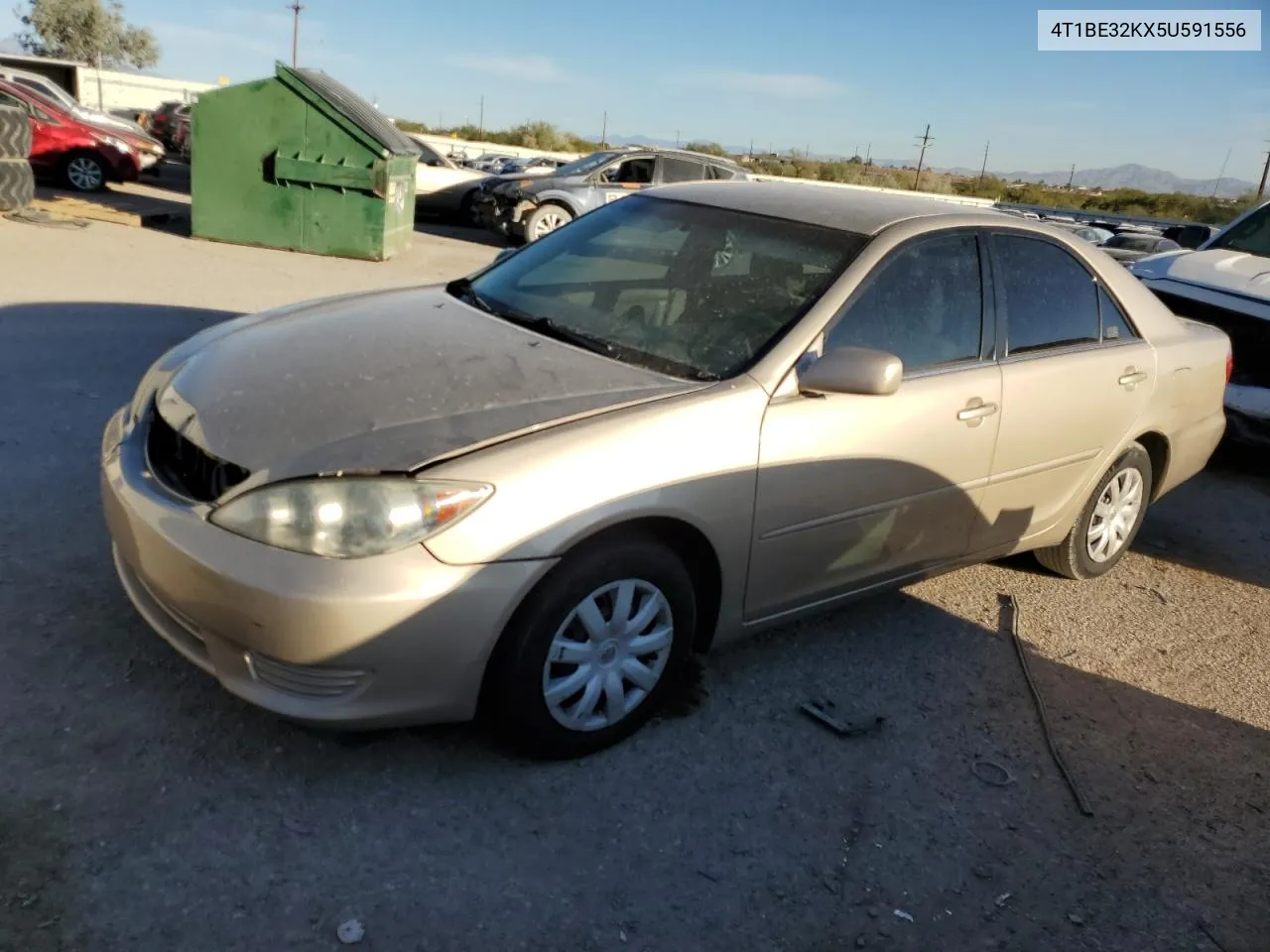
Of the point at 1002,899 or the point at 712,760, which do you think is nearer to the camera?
the point at 1002,899

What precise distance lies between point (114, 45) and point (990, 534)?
80.0 metres

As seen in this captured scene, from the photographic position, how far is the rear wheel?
15820 mm

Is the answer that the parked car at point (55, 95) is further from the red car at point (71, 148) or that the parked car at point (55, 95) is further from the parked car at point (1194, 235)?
the parked car at point (1194, 235)

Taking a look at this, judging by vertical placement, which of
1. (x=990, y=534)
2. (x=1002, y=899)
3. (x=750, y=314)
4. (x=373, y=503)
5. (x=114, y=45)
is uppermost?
(x=114, y=45)

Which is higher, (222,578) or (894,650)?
(222,578)

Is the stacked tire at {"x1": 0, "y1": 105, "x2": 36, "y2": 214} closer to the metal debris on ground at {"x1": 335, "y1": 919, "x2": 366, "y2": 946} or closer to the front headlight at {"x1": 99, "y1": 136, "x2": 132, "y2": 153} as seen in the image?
the front headlight at {"x1": 99, "y1": 136, "x2": 132, "y2": 153}

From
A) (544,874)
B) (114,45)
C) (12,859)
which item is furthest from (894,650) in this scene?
(114,45)

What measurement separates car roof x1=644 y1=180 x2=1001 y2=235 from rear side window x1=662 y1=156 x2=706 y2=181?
1149 cm

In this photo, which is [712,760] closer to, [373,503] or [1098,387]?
[373,503]

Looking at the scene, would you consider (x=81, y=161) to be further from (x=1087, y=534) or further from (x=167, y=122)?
(x=1087, y=534)

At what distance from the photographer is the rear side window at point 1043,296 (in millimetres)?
4035

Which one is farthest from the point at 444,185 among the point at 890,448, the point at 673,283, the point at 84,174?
the point at 890,448

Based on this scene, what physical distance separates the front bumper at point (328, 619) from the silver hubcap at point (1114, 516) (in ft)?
10.2

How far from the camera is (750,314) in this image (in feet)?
11.4
